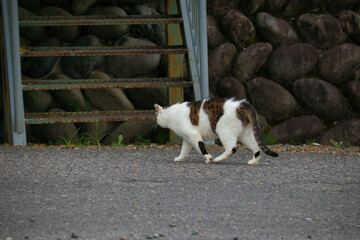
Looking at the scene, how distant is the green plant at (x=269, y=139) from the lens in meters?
6.57

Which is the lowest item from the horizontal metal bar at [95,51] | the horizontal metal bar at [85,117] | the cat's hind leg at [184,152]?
the cat's hind leg at [184,152]

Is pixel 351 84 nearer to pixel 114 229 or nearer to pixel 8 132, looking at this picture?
pixel 8 132

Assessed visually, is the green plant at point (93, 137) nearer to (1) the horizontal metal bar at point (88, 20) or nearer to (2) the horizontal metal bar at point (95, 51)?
(2) the horizontal metal bar at point (95, 51)

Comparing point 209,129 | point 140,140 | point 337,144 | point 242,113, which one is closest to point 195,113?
point 209,129

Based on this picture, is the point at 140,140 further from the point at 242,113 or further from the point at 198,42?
the point at 242,113

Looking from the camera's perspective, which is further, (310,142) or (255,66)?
(255,66)

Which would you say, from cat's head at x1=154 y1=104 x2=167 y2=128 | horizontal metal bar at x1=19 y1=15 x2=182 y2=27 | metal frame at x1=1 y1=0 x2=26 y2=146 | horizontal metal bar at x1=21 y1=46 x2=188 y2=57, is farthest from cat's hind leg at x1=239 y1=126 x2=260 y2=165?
metal frame at x1=1 y1=0 x2=26 y2=146

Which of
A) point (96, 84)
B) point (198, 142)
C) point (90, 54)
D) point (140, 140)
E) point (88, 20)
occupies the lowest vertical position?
point (140, 140)

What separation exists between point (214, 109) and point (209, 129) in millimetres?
189

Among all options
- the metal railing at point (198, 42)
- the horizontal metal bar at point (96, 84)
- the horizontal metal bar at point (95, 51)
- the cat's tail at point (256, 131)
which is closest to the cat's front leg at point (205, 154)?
the cat's tail at point (256, 131)

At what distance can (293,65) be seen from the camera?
6.83m

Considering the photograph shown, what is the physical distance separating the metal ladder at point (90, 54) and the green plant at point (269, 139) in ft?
3.32

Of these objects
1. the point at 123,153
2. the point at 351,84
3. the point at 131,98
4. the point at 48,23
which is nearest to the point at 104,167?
the point at 123,153

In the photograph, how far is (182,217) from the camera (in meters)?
3.12
